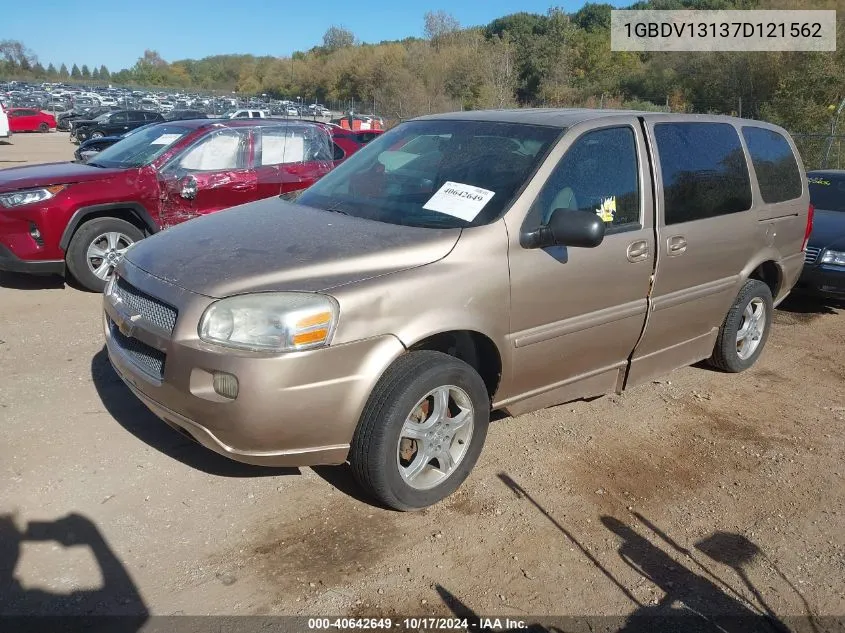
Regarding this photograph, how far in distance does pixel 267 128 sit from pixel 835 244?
602 cm

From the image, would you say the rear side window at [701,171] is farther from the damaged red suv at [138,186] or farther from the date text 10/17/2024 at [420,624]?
the damaged red suv at [138,186]

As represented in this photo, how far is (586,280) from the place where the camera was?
12.2ft

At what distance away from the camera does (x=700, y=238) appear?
435 cm

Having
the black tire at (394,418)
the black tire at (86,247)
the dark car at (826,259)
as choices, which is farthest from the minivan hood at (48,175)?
the dark car at (826,259)

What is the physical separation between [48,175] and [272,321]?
491 cm

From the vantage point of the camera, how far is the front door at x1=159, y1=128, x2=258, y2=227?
7.06 metres

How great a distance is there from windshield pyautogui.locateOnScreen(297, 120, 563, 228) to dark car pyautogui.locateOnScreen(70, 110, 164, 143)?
22.7 metres

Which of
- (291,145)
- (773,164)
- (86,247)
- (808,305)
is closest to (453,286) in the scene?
(773,164)

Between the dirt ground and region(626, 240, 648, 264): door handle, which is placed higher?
region(626, 240, 648, 264): door handle

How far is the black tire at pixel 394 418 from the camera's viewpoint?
3.05 metres

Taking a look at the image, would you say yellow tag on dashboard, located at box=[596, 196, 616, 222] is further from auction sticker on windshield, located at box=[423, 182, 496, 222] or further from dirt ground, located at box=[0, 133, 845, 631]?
dirt ground, located at box=[0, 133, 845, 631]

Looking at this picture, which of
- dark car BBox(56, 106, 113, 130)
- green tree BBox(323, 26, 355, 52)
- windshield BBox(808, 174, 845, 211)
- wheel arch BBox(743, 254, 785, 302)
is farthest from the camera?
green tree BBox(323, 26, 355, 52)

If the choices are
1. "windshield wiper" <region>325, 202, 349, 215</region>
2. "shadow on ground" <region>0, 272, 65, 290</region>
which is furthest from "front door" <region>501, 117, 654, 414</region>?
"shadow on ground" <region>0, 272, 65, 290</region>

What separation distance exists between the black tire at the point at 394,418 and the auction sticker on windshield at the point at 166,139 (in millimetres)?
5252
